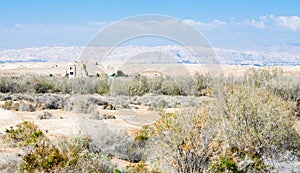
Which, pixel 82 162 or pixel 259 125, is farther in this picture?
pixel 259 125

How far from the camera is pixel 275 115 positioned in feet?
34.3

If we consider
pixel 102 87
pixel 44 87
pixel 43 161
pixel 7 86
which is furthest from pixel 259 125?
pixel 7 86

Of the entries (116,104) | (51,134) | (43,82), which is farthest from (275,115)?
(43,82)

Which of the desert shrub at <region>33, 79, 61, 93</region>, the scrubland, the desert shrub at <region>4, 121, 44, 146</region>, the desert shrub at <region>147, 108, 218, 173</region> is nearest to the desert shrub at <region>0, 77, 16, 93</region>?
the desert shrub at <region>33, 79, 61, 93</region>

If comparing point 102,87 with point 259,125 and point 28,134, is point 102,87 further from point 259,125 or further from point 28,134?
point 28,134

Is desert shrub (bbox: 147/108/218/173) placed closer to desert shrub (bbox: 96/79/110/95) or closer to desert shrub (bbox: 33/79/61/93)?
desert shrub (bbox: 96/79/110/95)

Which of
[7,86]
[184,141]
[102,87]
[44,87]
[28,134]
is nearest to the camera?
[184,141]

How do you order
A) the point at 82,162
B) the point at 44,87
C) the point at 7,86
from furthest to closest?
the point at 44,87 < the point at 7,86 < the point at 82,162

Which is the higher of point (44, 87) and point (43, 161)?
point (43, 161)

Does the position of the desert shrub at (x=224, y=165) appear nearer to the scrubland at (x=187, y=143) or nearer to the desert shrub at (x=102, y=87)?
the scrubland at (x=187, y=143)

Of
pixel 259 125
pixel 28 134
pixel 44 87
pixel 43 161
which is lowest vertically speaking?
pixel 44 87

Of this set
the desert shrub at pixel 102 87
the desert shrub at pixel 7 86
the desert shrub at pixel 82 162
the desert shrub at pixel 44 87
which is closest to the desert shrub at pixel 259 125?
the desert shrub at pixel 82 162

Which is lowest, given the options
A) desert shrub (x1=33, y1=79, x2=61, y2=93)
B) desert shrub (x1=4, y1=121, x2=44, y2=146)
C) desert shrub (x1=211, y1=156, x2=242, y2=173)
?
desert shrub (x1=33, y1=79, x2=61, y2=93)

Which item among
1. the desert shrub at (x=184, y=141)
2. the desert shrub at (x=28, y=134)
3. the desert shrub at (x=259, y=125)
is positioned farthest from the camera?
the desert shrub at (x=259, y=125)
